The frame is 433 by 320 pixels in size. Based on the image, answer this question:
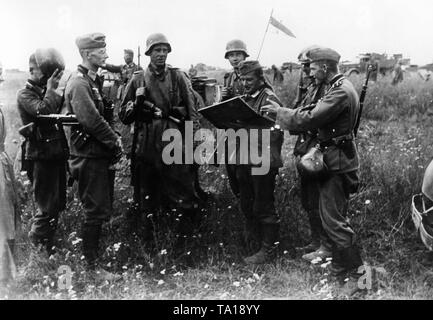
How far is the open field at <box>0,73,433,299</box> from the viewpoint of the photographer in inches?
187

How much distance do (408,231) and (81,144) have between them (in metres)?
3.80

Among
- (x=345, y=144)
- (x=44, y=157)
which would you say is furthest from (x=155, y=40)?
(x=345, y=144)

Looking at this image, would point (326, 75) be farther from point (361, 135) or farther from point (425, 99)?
point (425, 99)

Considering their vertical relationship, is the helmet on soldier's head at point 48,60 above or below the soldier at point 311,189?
above

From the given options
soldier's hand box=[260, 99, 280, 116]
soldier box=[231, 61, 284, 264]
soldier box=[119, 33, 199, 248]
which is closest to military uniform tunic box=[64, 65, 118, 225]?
soldier box=[119, 33, 199, 248]

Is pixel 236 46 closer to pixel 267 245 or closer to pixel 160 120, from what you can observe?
pixel 160 120

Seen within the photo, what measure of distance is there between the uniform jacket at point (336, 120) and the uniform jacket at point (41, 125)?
250cm

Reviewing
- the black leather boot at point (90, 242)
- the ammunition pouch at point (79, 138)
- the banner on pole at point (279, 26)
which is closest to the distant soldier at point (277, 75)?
the banner on pole at point (279, 26)

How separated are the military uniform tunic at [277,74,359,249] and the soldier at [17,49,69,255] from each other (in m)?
2.53

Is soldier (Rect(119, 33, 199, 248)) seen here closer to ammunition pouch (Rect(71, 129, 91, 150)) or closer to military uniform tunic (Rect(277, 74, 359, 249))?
ammunition pouch (Rect(71, 129, 91, 150))

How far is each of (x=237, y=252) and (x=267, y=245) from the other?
361mm

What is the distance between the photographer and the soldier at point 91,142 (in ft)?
15.7

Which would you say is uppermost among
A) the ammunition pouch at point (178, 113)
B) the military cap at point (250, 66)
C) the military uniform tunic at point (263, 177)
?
the military cap at point (250, 66)

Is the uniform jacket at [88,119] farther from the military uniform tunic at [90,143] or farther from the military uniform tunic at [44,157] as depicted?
the military uniform tunic at [44,157]
